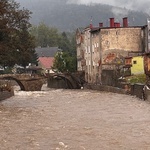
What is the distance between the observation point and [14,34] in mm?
52875

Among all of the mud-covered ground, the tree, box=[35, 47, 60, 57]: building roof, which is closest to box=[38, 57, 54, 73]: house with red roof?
box=[35, 47, 60, 57]: building roof

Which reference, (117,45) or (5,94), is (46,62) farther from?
(5,94)

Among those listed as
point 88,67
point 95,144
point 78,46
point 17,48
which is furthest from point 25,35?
point 78,46

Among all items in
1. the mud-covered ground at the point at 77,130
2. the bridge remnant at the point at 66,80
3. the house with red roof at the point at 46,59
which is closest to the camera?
the mud-covered ground at the point at 77,130

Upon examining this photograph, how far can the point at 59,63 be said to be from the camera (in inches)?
4909

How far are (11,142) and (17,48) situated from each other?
32360 millimetres

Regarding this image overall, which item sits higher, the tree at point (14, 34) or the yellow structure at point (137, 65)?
the tree at point (14, 34)

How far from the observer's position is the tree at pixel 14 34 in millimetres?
49125

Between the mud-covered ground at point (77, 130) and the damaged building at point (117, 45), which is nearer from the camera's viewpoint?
the mud-covered ground at point (77, 130)

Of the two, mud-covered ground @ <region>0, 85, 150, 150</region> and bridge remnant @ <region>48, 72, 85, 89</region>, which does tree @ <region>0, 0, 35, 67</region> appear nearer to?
mud-covered ground @ <region>0, 85, 150, 150</region>

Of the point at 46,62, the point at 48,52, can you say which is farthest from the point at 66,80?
the point at 48,52

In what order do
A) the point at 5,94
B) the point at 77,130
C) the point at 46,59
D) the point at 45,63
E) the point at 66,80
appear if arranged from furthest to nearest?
the point at 46,59
the point at 45,63
the point at 66,80
the point at 5,94
the point at 77,130

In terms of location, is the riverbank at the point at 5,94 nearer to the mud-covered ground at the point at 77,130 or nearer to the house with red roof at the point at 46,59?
the mud-covered ground at the point at 77,130

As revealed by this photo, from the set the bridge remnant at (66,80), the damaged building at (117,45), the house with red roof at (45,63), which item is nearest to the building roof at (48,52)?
the house with red roof at (45,63)
